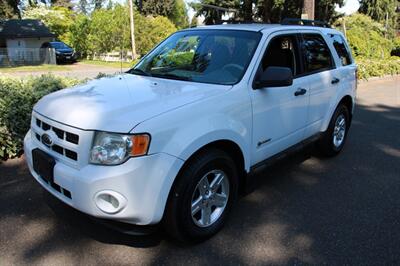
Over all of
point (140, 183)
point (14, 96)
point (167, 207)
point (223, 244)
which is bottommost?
point (223, 244)

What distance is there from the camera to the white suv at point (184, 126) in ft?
9.10

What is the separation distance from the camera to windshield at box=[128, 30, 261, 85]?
3.78 meters

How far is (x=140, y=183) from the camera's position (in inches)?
108

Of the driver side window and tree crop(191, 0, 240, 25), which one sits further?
tree crop(191, 0, 240, 25)

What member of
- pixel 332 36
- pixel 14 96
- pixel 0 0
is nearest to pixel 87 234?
pixel 14 96

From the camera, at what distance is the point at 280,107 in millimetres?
4031

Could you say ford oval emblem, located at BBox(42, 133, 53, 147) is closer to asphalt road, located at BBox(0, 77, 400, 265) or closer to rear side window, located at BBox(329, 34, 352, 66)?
asphalt road, located at BBox(0, 77, 400, 265)

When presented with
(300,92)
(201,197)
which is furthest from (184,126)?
(300,92)

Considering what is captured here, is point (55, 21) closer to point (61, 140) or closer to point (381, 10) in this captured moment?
point (381, 10)

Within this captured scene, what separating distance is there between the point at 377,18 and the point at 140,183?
5039 centimetres

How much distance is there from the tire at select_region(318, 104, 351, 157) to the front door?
933 mm

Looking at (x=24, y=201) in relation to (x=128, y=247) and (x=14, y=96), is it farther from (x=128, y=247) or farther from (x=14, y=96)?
(x=14, y=96)

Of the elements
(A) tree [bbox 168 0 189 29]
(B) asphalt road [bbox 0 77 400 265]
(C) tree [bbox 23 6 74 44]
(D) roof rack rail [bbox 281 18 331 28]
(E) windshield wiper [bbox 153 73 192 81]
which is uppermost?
(A) tree [bbox 168 0 189 29]

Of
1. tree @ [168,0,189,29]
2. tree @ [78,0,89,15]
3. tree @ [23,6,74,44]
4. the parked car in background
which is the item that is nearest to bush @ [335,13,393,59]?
the parked car in background
